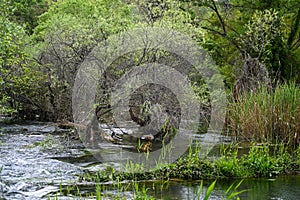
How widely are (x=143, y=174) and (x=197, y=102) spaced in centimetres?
452

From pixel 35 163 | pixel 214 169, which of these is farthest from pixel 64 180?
pixel 214 169

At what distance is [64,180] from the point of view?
6.78 m

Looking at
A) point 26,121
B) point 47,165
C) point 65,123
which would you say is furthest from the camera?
point 26,121

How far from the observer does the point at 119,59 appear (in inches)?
384

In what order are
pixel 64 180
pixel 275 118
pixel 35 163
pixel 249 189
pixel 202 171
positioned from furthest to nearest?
pixel 275 118
pixel 35 163
pixel 202 171
pixel 64 180
pixel 249 189

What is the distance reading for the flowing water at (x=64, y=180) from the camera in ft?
19.6

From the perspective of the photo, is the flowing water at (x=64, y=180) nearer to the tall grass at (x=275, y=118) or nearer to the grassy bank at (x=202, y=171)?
the grassy bank at (x=202, y=171)

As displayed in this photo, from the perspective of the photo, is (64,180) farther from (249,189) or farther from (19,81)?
(19,81)

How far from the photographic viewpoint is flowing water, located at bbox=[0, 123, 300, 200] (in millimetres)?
5985

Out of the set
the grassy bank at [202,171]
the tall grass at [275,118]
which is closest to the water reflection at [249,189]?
Answer: the grassy bank at [202,171]

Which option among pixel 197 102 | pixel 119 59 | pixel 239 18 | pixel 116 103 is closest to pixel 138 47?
pixel 119 59

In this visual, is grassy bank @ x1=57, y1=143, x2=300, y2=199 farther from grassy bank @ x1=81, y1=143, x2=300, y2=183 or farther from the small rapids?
the small rapids

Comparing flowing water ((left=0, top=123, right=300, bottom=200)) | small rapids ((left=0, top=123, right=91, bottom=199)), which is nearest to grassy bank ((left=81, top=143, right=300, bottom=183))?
flowing water ((left=0, top=123, right=300, bottom=200))

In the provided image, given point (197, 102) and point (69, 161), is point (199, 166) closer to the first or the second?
point (69, 161)
